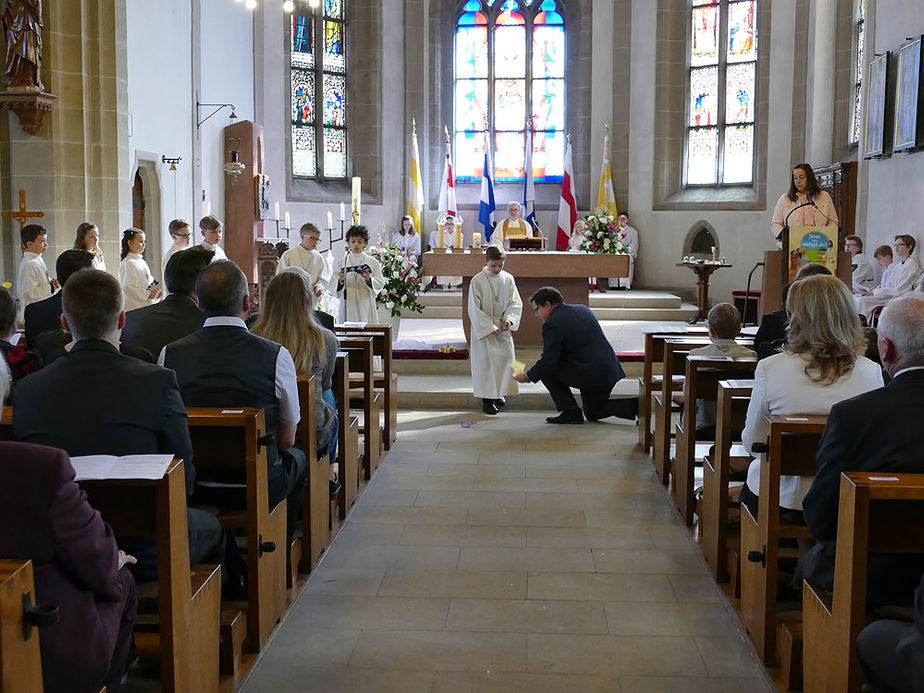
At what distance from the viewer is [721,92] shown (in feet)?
56.6

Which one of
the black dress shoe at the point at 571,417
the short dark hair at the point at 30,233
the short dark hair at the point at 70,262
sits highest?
the short dark hair at the point at 30,233

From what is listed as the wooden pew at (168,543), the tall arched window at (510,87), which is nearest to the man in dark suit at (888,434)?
the wooden pew at (168,543)

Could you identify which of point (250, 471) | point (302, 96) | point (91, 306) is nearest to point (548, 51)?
point (302, 96)

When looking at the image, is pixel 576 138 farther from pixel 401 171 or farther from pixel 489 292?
pixel 489 292

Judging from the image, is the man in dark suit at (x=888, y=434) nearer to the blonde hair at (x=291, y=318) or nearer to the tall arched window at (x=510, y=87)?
the blonde hair at (x=291, y=318)

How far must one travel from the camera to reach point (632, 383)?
30.8ft

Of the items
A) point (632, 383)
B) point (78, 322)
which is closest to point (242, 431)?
point (78, 322)

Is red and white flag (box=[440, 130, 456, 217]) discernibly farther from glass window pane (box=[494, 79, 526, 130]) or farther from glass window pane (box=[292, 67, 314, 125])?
glass window pane (box=[292, 67, 314, 125])

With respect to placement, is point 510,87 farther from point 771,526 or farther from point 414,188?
point 771,526

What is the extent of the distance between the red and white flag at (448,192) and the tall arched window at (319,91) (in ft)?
5.74

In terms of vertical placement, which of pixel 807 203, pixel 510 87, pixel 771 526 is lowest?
pixel 771 526

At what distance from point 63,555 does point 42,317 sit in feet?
12.5

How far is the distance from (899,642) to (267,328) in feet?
10.1

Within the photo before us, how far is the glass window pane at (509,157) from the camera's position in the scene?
61.6 feet
